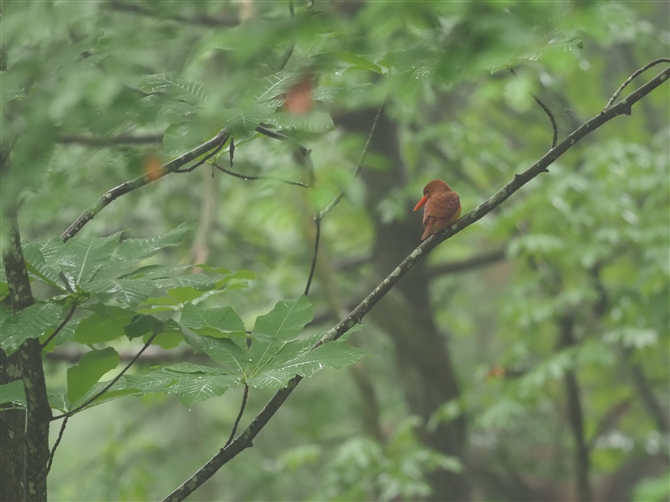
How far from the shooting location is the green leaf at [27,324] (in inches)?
33.0

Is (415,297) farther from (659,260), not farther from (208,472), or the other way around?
(208,472)

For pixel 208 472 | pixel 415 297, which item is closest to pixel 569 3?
pixel 208 472

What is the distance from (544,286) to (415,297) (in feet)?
3.19

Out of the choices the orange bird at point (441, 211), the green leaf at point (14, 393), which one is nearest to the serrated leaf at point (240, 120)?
the green leaf at point (14, 393)

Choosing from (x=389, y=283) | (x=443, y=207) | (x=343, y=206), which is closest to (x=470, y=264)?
(x=343, y=206)

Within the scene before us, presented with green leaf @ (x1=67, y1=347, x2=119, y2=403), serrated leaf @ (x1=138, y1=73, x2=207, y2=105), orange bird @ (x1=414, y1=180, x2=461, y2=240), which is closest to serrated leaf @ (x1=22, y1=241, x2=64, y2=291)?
green leaf @ (x1=67, y1=347, x2=119, y2=403)

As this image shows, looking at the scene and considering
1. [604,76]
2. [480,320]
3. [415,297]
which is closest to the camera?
[415,297]

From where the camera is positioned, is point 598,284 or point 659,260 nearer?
point 659,260

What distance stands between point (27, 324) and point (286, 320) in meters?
0.42

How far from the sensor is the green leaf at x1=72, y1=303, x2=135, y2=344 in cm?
99

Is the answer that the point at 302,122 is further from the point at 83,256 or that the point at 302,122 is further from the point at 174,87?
the point at 83,256

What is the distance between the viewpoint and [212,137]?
116 centimetres

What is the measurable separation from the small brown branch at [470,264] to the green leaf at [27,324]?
13.0 ft

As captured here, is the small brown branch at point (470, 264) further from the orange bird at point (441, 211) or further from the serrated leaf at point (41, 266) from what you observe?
the serrated leaf at point (41, 266)
